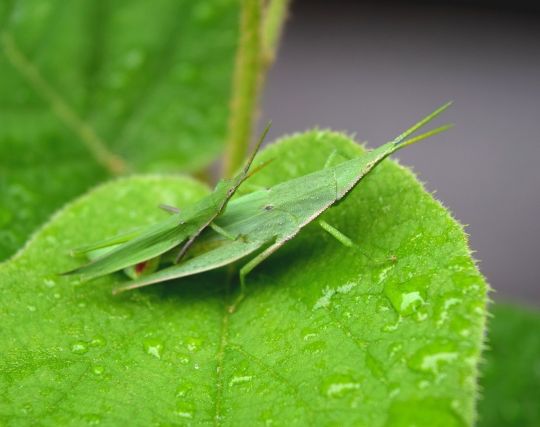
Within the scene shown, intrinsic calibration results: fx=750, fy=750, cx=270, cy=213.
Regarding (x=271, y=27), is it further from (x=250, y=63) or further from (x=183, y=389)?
(x=183, y=389)

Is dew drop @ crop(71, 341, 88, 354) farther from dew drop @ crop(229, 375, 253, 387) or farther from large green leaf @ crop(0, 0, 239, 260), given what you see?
large green leaf @ crop(0, 0, 239, 260)

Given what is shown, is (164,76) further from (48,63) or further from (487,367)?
(487,367)

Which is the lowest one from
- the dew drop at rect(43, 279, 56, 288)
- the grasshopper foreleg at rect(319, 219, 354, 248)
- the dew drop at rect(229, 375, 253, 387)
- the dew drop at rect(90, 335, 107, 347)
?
the dew drop at rect(229, 375, 253, 387)

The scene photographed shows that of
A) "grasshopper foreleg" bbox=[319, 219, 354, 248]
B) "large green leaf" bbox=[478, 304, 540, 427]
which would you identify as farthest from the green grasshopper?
"large green leaf" bbox=[478, 304, 540, 427]

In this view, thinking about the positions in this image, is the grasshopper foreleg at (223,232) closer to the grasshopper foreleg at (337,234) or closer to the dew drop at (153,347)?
the grasshopper foreleg at (337,234)

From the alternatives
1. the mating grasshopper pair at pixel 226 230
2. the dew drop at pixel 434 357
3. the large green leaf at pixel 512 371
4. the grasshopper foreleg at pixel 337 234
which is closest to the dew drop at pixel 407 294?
the dew drop at pixel 434 357

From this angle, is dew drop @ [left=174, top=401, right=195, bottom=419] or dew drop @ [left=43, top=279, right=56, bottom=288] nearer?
dew drop @ [left=174, top=401, right=195, bottom=419]
